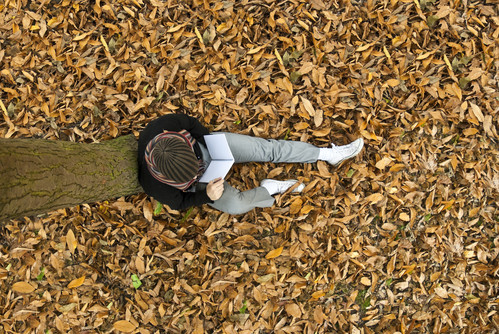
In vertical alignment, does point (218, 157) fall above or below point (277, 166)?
above

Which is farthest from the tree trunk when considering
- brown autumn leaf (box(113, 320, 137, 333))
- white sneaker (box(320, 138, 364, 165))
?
white sneaker (box(320, 138, 364, 165))

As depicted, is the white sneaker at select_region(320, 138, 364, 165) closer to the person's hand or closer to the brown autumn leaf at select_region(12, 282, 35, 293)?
the person's hand

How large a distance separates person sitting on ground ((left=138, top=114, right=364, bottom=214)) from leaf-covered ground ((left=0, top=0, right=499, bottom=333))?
18 cm

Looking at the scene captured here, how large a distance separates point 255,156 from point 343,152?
2.50ft

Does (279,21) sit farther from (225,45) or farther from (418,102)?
(418,102)

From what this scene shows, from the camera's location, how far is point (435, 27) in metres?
2.99

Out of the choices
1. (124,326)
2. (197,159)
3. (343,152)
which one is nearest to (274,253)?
(343,152)

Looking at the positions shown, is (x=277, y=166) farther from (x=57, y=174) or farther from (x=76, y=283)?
(x=76, y=283)

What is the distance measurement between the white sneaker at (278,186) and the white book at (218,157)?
48 centimetres

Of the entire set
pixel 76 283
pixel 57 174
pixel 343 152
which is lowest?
pixel 76 283

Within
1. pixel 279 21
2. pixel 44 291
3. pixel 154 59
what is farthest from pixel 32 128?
pixel 279 21

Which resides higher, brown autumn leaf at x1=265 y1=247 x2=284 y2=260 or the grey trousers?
the grey trousers

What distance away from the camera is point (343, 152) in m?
2.81

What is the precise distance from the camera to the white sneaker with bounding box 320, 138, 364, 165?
2.81 metres
